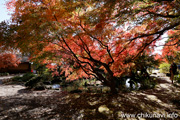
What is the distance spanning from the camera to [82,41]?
16.2 ft

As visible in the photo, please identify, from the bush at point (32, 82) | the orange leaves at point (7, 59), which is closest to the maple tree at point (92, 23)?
the bush at point (32, 82)

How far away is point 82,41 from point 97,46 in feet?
3.35

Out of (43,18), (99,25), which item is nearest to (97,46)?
(99,25)

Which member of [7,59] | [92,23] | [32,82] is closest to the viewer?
[92,23]

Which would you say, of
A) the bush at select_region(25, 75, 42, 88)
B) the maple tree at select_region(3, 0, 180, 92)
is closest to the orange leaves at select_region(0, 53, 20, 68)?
the bush at select_region(25, 75, 42, 88)

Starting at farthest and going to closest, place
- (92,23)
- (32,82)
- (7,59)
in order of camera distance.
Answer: (7,59) < (32,82) < (92,23)

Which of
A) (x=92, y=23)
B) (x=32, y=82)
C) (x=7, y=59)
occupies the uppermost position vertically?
(x=7, y=59)

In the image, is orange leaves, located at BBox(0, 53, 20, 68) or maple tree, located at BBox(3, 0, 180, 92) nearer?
maple tree, located at BBox(3, 0, 180, 92)

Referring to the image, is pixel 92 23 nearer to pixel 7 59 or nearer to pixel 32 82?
pixel 32 82

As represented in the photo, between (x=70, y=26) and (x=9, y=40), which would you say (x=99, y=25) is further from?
(x=9, y=40)

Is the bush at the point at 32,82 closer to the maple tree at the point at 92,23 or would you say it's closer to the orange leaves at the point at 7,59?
the maple tree at the point at 92,23

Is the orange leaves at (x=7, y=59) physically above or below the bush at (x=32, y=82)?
above

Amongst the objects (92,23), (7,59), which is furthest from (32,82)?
(7,59)

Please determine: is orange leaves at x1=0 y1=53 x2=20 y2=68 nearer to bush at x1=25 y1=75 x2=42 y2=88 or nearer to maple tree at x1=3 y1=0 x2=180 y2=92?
bush at x1=25 y1=75 x2=42 y2=88
